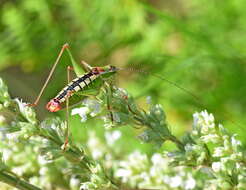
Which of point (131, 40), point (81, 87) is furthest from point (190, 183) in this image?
point (131, 40)

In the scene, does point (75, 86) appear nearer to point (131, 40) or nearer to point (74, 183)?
point (74, 183)

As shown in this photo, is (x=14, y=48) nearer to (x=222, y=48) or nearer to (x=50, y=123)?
(x=222, y=48)

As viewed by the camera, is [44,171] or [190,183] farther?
[44,171]

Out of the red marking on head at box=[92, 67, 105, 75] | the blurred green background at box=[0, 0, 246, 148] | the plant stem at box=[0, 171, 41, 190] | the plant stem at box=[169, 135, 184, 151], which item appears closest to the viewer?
the plant stem at box=[0, 171, 41, 190]

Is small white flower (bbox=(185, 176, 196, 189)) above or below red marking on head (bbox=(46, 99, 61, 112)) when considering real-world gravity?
below

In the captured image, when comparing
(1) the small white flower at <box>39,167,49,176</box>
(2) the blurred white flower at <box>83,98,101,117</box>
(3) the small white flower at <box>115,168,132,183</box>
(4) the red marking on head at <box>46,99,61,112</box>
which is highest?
(4) the red marking on head at <box>46,99,61,112</box>

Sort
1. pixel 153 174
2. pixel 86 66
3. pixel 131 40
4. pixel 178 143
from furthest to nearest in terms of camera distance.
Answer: pixel 131 40, pixel 86 66, pixel 153 174, pixel 178 143

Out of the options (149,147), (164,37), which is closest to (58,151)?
(149,147)

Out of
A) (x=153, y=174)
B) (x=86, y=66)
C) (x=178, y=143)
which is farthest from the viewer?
(x=86, y=66)

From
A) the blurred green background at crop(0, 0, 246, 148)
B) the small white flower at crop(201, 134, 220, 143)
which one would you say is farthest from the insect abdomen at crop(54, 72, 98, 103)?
the blurred green background at crop(0, 0, 246, 148)

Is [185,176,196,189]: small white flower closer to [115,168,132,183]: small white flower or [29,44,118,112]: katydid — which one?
[115,168,132,183]: small white flower

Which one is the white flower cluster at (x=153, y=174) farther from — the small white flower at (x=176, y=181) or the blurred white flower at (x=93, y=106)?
the blurred white flower at (x=93, y=106)
